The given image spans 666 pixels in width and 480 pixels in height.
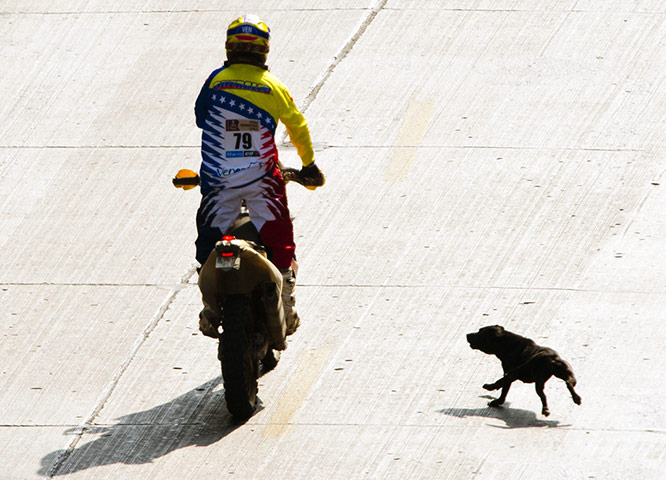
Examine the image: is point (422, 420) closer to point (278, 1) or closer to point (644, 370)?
point (644, 370)

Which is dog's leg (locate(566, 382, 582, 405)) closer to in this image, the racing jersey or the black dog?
the black dog

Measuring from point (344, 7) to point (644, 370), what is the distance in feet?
21.2

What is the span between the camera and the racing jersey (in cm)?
739

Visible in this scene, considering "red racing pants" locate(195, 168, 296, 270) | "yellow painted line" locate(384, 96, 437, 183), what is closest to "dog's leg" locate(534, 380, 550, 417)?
"red racing pants" locate(195, 168, 296, 270)

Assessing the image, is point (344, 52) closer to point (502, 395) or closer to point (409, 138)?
point (409, 138)

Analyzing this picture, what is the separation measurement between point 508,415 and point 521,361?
311 millimetres

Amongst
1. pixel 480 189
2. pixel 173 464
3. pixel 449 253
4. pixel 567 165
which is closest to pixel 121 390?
pixel 173 464

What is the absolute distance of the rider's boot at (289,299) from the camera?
304 inches

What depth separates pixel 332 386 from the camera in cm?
768

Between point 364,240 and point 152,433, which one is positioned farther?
point 364,240

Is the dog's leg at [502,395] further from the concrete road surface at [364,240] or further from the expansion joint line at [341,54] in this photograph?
the expansion joint line at [341,54]

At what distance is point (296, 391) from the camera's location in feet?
25.1

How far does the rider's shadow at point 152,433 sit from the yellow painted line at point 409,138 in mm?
3229

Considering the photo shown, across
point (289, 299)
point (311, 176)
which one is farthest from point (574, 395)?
point (311, 176)
